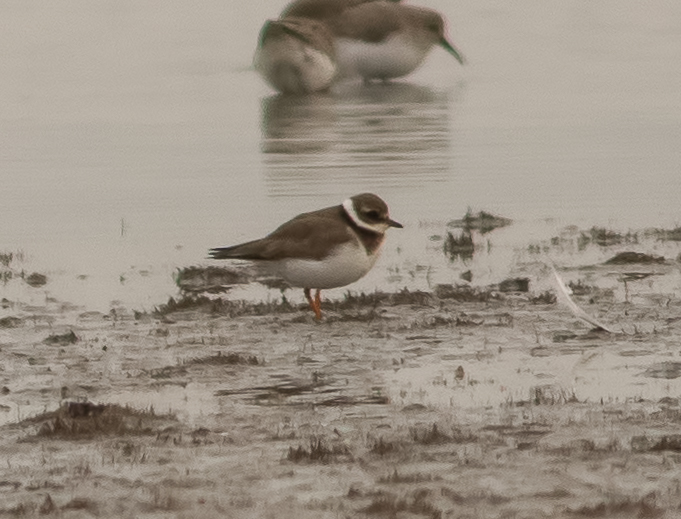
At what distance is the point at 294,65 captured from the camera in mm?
23594

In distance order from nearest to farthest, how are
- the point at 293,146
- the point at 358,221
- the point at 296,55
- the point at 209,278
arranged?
1. the point at 358,221
2. the point at 209,278
3. the point at 293,146
4. the point at 296,55

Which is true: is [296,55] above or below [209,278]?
above

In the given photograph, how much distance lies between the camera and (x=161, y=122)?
21406 mm

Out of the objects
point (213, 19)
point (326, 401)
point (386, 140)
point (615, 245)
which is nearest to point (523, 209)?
point (615, 245)

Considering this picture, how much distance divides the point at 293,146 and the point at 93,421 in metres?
11.4

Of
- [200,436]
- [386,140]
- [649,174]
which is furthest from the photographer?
[386,140]

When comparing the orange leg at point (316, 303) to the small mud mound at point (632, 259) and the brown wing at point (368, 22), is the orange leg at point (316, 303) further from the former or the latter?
the brown wing at point (368, 22)

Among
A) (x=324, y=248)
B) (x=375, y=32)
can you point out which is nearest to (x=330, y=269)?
(x=324, y=248)

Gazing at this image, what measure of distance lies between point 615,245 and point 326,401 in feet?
17.7

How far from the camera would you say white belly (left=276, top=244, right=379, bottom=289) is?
10781 mm

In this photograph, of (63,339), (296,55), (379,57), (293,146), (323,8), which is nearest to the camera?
(63,339)

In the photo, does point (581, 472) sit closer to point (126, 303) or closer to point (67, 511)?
point (67, 511)

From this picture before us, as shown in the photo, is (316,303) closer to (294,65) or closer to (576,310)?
(576,310)

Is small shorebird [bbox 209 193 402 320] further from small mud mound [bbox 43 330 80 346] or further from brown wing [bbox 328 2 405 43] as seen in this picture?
brown wing [bbox 328 2 405 43]
